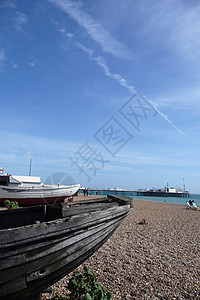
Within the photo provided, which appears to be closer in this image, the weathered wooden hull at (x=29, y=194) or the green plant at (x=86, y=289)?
the green plant at (x=86, y=289)

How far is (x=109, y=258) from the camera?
708 centimetres

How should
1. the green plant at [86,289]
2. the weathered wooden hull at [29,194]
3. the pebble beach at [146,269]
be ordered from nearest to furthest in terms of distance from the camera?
the green plant at [86,289], the pebble beach at [146,269], the weathered wooden hull at [29,194]

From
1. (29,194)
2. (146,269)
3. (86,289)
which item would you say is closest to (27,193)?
(29,194)

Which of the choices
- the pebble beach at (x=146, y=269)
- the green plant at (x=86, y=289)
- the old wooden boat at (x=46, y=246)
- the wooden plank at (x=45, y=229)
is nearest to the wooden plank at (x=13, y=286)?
the old wooden boat at (x=46, y=246)

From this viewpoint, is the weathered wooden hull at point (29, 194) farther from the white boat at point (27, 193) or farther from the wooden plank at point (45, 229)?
the wooden plank at point (45, 229)

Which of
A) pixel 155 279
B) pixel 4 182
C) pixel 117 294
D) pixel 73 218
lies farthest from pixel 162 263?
pixel 4 182

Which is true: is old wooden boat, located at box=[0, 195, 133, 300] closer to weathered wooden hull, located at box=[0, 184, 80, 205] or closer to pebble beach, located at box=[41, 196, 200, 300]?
pebble beach, located at box=[41, 196, 200, 300]

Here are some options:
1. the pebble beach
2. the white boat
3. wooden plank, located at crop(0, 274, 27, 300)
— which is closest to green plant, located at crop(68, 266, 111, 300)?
the pebble beach

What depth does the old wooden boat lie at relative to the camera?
8.86 ft

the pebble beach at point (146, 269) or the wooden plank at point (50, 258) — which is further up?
the wooden plank at point (50, 258)

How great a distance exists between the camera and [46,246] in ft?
9.88

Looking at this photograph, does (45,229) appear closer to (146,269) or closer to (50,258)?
(50,258)

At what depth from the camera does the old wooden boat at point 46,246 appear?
106 inches

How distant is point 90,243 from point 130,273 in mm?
2811
